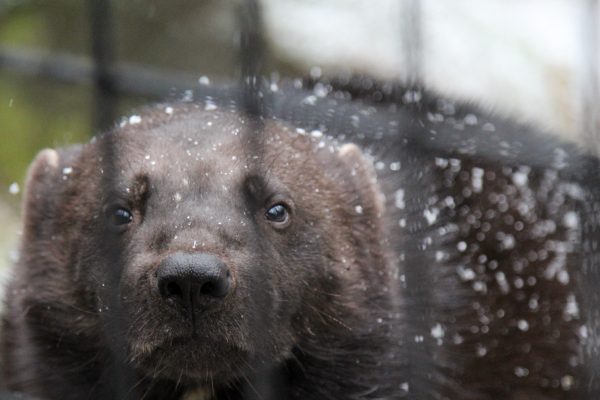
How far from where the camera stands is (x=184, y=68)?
271 inches

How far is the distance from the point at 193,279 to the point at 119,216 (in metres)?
0.53

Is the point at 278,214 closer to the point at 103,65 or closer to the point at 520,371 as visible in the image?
the point at 103,65

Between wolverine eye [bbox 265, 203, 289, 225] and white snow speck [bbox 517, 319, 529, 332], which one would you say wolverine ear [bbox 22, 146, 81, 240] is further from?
white snow speck [bbox 517, 319, 529, 332]

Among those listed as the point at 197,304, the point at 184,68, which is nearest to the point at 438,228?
the point at 197,304

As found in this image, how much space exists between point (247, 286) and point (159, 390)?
609 mm

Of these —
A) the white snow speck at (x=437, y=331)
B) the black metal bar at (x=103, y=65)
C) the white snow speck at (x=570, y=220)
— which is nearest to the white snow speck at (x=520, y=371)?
the white snow speck at (x=437, y=331)

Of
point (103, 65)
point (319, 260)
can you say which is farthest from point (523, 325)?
point (103, 65)

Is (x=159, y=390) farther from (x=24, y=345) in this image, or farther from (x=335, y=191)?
(x=335, y=191)

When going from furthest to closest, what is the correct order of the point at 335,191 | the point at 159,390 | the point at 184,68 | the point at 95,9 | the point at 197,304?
1. the point at 184,68
2. the point at 335,191
3. the point at 159,390
4. the point at 95,9
5. the point at 197,304

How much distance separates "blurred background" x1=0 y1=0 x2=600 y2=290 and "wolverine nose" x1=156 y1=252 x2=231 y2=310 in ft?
10.2

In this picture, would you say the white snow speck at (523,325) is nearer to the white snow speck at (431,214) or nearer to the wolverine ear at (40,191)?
the white snow speck at (431,214)

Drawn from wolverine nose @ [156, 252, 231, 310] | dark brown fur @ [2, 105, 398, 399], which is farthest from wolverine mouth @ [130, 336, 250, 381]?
wolverine nose @ [156, 252, 231, 310]

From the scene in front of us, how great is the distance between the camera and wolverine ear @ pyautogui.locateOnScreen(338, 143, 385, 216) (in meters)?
3.21

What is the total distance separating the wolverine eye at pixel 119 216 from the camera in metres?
2.76
